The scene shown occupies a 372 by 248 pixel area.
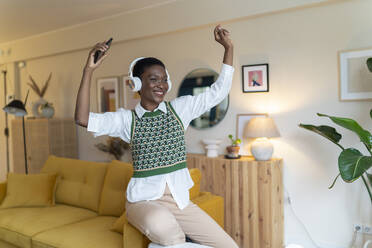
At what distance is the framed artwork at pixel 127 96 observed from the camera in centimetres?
462

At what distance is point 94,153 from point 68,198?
175 cm

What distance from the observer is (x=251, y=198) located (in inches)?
128

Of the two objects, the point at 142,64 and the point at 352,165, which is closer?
the point at 142,64

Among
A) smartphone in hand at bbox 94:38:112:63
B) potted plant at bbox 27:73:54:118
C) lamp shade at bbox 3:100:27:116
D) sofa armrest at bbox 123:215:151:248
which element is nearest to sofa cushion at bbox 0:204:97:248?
sofa armrest at bbox 123:215:151:248

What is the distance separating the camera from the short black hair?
1920 mm

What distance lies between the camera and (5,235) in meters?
3.00

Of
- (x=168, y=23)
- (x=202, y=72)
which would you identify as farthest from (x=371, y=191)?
(x=168, y=23)

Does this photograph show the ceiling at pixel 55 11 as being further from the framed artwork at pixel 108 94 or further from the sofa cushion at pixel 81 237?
the sofa cushion at pixel 81 237

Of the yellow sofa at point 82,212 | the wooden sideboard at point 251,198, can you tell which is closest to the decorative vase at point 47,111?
the yellow sofa at point 82,212

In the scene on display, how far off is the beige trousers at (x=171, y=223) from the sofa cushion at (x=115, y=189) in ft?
3.51

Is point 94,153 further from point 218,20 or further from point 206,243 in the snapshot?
point 206,243

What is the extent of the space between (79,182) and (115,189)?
1.91 feet

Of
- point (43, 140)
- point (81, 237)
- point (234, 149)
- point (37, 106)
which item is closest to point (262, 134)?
point (234, 149)

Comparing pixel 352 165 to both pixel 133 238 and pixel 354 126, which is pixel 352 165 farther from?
pixel 133 238
